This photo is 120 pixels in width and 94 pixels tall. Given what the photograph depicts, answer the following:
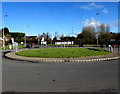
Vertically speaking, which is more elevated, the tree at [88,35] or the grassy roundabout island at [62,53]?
the tree at [88,35]

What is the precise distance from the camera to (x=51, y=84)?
20.8 feet

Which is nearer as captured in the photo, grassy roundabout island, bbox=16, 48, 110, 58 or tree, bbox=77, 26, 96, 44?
grassy roundabout island, bbox=16, 48, 110, 58

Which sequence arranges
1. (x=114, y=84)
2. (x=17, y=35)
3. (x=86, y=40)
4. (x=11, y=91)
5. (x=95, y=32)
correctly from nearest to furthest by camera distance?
1. (x=11, y=91)
2. (x=114, y=84)
3. (x=86, y=40)
4. (x=95, y=32)
5. (x=17, y=35)

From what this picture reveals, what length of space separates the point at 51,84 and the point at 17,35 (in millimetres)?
102899

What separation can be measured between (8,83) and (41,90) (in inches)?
72.9

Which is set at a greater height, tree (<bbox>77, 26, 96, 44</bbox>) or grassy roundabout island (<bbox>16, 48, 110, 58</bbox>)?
tree (<bbox>77, 26, 96, 44</bbox>)

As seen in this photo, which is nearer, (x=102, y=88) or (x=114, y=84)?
(x=102, y=88)

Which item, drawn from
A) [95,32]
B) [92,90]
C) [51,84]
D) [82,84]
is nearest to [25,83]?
[51,84]

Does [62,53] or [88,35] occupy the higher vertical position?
[88,35]

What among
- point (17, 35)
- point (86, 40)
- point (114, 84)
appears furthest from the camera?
point (17, 35)

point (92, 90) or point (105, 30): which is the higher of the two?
point (105, 30)

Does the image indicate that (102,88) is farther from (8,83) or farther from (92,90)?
(8,83)

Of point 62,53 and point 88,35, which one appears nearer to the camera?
point 62,53

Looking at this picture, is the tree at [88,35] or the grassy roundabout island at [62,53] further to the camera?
the tree at [88,35]
